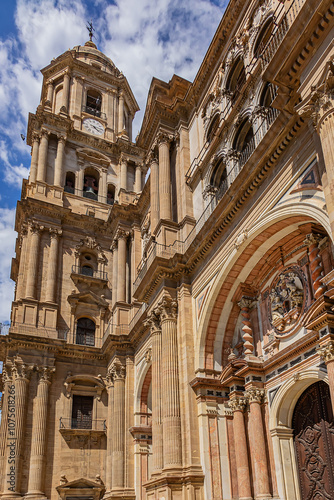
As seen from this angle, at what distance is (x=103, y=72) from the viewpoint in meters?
41.0

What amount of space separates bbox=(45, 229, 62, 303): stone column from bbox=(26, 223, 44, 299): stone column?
29.3 inches

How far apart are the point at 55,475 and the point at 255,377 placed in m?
14.3

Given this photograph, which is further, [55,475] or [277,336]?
[55,475]

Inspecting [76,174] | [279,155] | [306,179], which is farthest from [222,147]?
[76,174]

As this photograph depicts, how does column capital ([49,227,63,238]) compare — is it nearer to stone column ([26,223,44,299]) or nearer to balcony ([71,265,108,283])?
stone column ([26,223,44,299])

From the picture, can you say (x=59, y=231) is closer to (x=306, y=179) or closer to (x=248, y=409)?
(x=248, y=409)

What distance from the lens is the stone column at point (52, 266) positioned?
1136 inches

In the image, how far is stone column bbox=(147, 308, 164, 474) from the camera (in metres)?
17.7

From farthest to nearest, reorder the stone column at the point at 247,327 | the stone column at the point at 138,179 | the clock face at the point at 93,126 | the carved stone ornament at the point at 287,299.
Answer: the clock face at the point at 93,126 → the stone column at the point at 138,179 → the stone column at the point at 247,327 → the carved stone ornament at the point at 287,299

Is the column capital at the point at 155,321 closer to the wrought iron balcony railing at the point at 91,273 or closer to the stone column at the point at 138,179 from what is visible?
the wrought iron balcony railing at the point at 91,273

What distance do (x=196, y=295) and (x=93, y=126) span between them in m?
23.2

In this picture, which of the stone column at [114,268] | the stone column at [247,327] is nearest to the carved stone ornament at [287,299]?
the stone column at [247,327]

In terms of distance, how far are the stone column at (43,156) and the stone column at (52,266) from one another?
4.08m

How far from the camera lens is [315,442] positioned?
515 inches
